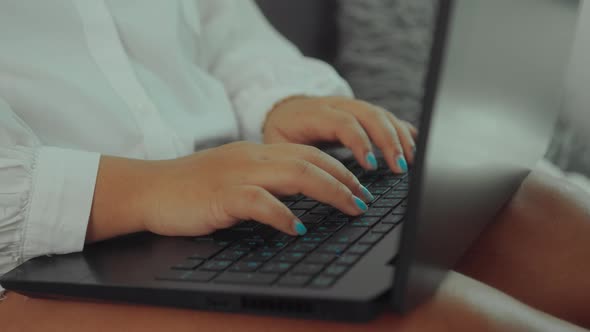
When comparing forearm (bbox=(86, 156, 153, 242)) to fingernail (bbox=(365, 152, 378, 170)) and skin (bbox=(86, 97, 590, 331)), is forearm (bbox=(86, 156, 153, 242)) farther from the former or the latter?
fingernail (bbox=(365, 152, 378, 170))

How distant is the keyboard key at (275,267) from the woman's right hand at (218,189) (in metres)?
0.05

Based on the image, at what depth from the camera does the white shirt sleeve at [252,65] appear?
839 millimetres

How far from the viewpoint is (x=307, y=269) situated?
15.5 inches

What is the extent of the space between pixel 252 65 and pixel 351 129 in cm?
29

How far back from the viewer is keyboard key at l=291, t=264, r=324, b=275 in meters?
0.39

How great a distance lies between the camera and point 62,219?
50 centimetres

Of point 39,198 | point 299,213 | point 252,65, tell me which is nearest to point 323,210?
point 299,213

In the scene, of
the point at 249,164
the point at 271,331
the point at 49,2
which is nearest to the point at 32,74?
the point at 49,2

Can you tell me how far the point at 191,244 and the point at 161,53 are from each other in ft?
1.13

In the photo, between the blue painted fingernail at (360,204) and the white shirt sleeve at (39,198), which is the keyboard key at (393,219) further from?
the white shirt sleeve at (39,198)

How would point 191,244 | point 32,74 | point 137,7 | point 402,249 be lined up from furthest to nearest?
point 137,7 → point 32,74 → point 191,244 → point 402,249

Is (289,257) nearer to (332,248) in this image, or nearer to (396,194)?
(332,248)

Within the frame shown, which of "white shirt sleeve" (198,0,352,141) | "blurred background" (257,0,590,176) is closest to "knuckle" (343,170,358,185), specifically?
"white shirt sleeve" (198,0,352,141)

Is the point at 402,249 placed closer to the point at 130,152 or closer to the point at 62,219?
the point at 62,219
